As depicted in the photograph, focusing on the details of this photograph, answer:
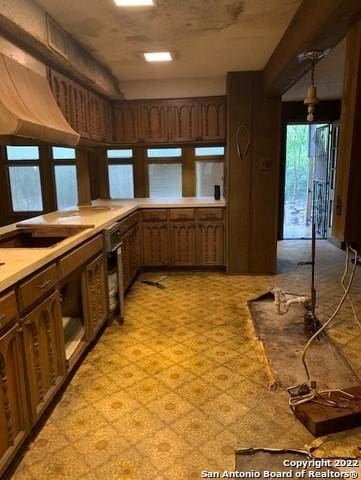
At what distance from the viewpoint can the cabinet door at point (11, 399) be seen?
1565 mm

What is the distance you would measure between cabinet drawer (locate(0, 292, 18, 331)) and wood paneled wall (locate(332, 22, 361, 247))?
1.43 meters

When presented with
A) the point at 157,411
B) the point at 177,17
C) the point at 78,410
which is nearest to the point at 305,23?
the point at 177,17

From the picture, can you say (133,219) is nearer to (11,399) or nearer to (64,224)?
(64,224)

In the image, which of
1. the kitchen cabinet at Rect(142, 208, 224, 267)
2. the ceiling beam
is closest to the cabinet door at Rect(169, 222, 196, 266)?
the kitchen cabinet at Rect(142, 208, 224, 267)

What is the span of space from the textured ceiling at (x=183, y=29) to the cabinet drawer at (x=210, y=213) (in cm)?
162

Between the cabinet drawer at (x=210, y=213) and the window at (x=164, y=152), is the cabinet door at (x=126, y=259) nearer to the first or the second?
the cabinet drawer at (x=210, y=213)

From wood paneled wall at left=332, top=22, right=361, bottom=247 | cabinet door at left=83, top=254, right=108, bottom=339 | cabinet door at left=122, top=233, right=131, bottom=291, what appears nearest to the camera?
wood paneled wall at left=332, top=22, right=361, bottom=247

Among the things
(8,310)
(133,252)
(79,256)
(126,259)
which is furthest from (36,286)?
(133,252)

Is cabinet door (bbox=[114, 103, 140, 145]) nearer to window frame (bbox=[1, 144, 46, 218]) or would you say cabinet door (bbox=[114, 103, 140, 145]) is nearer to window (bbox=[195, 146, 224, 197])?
window (bbox=[195, 146, 224, 197])

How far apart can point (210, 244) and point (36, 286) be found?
306 centimetres

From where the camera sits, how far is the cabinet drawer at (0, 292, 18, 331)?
154 centimetres

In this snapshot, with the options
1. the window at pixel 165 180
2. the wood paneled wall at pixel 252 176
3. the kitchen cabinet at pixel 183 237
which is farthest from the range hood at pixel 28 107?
the window at pixel 165 180

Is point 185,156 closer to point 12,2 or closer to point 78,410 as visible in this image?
point 12,2

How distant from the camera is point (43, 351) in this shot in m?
1.95
